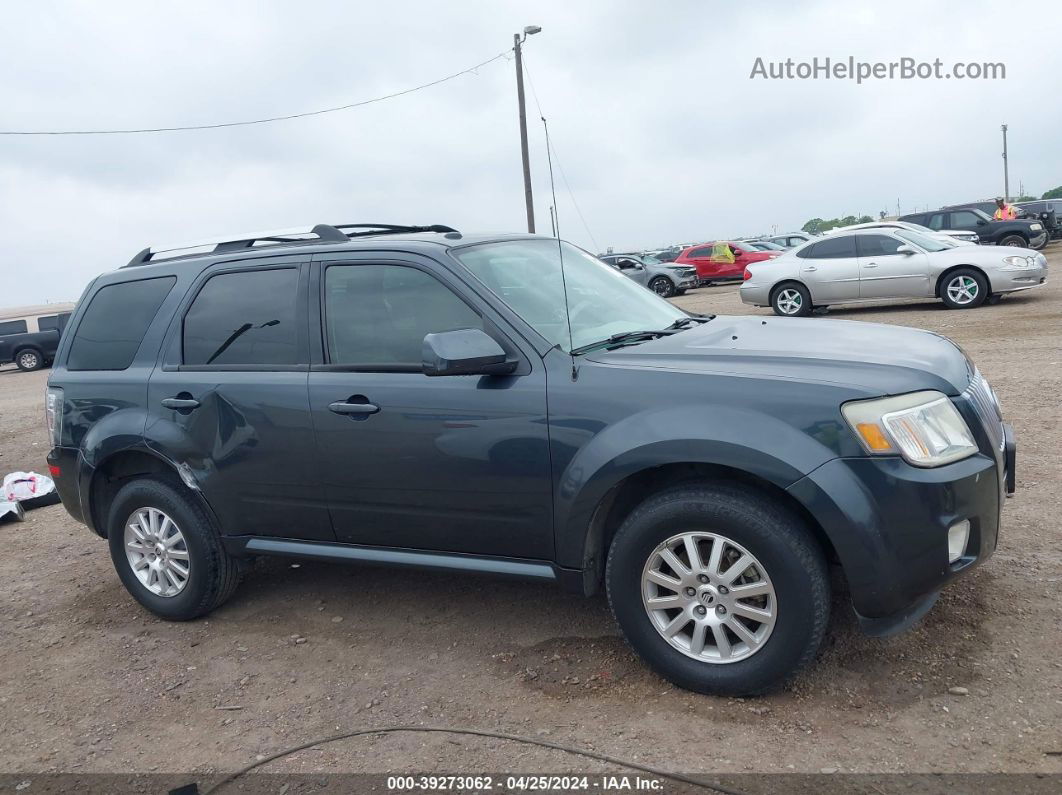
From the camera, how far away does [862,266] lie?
1477 cm

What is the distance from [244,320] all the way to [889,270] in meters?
12.7

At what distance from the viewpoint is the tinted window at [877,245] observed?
14.6 m

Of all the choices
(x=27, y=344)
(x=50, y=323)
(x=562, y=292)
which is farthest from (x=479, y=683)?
(x=50, y=323)

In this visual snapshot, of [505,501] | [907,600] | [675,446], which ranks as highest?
[675,446]

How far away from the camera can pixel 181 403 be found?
431 centimetres

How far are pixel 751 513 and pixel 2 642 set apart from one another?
13.0ft

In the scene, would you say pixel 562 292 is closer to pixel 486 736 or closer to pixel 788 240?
pixel 486 736

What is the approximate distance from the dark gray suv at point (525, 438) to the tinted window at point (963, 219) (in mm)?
21758

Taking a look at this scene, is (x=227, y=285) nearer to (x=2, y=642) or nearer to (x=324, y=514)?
(x=324, y=514)

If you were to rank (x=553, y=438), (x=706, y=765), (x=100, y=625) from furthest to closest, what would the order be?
(x=100, y=625) < (x=553, y=438) < (x=706, y=765)

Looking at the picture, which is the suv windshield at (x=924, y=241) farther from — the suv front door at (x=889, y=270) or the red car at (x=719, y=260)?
the red car at (x=719, y=260)

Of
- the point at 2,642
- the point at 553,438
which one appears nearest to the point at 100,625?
the point at 2,642

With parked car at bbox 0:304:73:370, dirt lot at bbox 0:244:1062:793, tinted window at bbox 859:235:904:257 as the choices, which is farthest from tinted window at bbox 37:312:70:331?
dirt lot at bbox 0:244:1062:793

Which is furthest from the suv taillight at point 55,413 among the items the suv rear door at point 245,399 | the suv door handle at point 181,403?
the suv door handle at point 181,403
